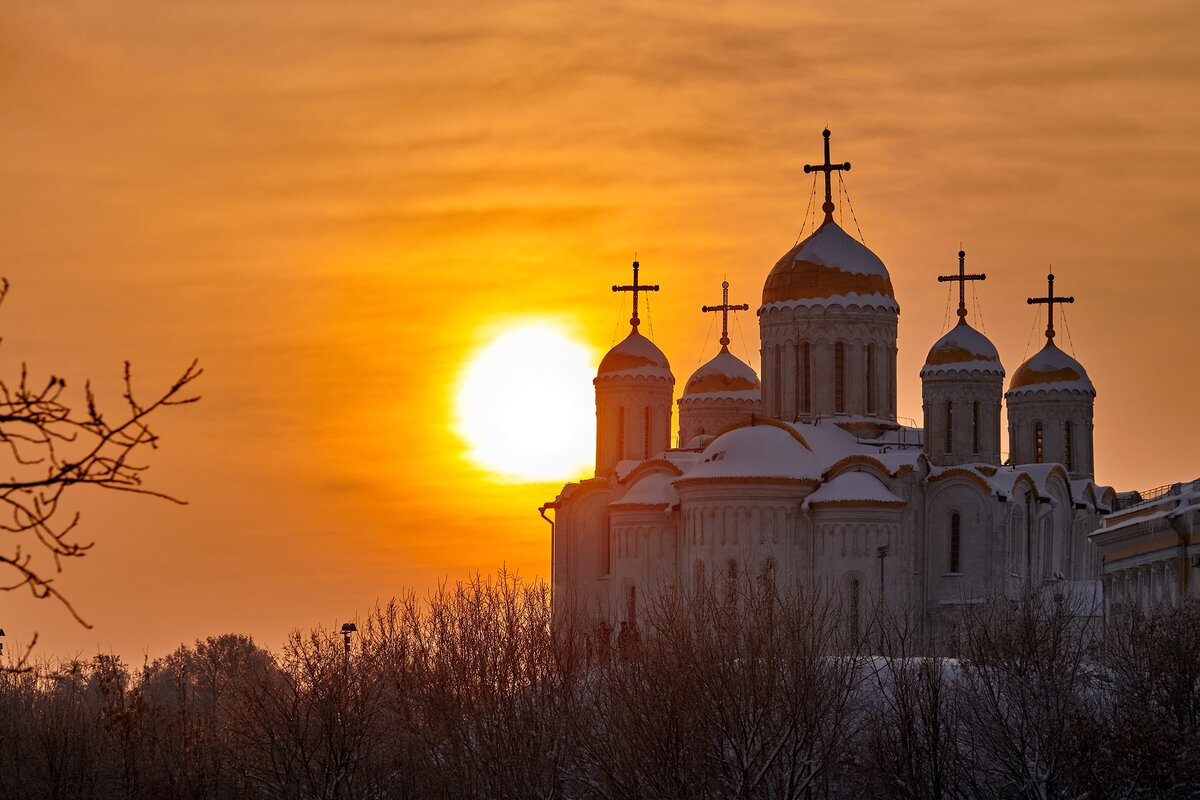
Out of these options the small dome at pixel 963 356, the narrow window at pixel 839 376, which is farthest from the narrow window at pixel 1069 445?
the narrow window at pixel 839 376

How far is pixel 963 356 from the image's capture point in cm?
6091

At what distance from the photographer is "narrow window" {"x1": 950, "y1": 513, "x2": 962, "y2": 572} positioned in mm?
55250

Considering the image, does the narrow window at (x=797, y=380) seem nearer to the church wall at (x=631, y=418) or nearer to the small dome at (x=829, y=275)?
the small dome at (x=829, y=275)

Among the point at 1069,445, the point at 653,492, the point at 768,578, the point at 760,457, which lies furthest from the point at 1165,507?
the point at 1069,445

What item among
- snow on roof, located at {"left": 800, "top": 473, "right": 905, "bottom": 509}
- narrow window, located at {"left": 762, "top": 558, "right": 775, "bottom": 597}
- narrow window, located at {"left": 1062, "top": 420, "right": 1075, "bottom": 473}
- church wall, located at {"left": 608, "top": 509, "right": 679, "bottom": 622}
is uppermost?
narrow window, located at {"left": 1062, "top": 420, "right": 1075, "bottom": 473}

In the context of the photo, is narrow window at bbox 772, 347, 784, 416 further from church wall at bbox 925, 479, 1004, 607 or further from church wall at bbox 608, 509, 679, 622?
church wall at bbox 925, 479, 1004, 607

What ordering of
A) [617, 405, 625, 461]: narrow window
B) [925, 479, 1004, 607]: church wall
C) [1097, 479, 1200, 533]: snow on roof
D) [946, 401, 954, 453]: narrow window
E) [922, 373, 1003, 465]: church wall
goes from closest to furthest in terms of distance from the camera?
1. [1097, 479, 1200, 533]: snow on roof
2. [925, 479, 1004, 607]: church wall
3. [922, 373, 1003, 465]: church wall
4. [946, 401, 954, 453]: narrow window
5. [617, 405, 625, 461]: narrow window

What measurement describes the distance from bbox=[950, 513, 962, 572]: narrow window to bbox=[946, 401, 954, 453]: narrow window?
13.0ft

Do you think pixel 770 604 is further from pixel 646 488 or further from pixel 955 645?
pixel 646 488

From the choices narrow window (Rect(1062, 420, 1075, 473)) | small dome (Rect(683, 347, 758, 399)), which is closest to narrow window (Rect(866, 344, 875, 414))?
small dome (Rect(683, 347, 758, 399))

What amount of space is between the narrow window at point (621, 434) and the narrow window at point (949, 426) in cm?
998

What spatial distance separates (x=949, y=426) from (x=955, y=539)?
5.34m

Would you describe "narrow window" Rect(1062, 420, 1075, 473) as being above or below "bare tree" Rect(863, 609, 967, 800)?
above

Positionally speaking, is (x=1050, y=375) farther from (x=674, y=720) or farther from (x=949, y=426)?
(x=674, y=720)
